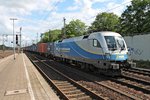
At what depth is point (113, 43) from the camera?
1897cm

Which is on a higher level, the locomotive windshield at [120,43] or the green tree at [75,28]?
the green tree at [75,28]

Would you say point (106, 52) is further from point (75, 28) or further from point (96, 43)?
point (75, 28)

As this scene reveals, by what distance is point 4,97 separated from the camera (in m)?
12.9

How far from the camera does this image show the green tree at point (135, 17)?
5113 centimetres

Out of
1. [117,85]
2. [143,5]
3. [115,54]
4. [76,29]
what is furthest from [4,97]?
[76,29]

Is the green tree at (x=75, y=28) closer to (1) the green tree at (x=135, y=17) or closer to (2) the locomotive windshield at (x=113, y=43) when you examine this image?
(1) the green tree at (x=135, y=17)

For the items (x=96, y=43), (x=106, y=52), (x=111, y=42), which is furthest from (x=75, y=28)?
(x=106, y=52)

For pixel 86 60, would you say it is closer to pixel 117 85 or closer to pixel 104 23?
pixel 117 85

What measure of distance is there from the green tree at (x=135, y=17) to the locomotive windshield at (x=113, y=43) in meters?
31.6

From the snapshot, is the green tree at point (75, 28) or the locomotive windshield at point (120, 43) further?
the green tree at point (75, 28)

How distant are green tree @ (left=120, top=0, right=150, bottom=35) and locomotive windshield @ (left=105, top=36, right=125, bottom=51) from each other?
3155 cm

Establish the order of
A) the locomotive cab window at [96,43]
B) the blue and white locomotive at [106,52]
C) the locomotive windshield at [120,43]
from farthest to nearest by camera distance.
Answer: the locomotive cab window at [96,43] < the locomotive windshield at [120,43] < the blue and white locomotive at [106,52]

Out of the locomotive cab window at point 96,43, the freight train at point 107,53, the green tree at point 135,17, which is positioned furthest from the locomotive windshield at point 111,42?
the green tree at point 135,17

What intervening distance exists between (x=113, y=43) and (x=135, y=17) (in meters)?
36.3
